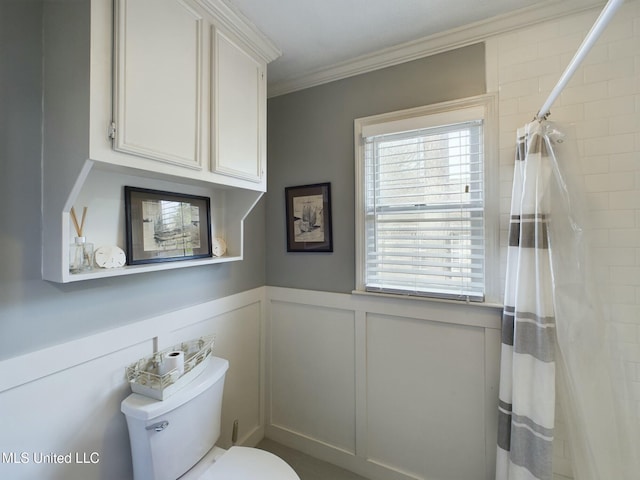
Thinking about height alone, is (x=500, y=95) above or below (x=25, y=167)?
above

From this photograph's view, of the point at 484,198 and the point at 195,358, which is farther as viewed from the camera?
the point at 484,198

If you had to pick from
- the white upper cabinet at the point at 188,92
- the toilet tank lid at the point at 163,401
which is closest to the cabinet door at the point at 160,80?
the white upper cabinet at the point at 188,92

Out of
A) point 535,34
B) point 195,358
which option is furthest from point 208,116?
point 535,34

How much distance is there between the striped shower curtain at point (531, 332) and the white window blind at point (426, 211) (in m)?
0.22

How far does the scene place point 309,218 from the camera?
6.16 ft

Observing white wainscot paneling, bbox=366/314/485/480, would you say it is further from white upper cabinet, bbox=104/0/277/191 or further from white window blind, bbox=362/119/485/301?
white upper cabinet, bbox=104/0/277/191

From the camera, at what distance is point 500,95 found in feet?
4.62

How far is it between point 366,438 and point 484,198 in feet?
5.00

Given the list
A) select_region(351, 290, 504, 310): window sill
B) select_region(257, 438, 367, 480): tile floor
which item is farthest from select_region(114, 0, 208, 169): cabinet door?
select_region(257, 438, 367, 480): tile floor

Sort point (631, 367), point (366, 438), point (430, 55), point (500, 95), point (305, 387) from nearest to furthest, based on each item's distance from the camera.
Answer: point (631, 367)
point (500, 95)
point (430, 55)
point (366, 438)
point (305, 387)

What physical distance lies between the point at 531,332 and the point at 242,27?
1919 mm

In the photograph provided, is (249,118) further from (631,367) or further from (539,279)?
(631,367)

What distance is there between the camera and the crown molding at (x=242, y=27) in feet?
4.10

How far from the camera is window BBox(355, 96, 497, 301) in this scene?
146 cm
